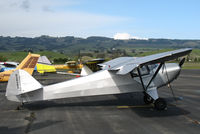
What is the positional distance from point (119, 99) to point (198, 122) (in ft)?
16.9

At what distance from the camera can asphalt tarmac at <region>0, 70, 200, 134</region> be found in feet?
23.5

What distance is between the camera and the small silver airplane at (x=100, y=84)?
9.24 m

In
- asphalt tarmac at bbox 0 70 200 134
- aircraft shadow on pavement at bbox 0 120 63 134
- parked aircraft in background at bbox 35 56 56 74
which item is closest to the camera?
aircraft shadow on pavement at bbox 0 120 63 134

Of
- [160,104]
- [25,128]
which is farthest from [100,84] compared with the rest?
[25,128]

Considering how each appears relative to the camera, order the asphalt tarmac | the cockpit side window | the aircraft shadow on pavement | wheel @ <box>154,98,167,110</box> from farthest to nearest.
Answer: the cockpit side window, wheel @ <box>154,98,167,110</box>, the asphalt tarmac, the aircraft shadow on pavement

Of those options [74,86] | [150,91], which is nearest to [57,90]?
[74,86]

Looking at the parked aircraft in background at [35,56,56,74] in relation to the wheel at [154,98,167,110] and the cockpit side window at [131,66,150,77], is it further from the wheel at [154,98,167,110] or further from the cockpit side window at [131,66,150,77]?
the wheel at [154,98,167,110]

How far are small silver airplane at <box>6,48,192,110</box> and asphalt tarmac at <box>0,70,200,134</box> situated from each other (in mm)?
746

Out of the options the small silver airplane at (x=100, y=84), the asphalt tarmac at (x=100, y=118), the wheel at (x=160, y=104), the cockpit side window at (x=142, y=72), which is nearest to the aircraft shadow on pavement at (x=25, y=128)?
the asphalt tarmac at (x=100, y=118)

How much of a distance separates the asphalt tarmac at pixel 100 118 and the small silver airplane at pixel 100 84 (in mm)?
746

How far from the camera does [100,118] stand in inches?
335

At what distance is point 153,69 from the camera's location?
10.5 m

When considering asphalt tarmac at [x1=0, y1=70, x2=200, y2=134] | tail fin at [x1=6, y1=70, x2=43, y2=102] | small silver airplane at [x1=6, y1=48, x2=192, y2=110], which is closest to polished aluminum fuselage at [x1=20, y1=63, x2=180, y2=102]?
small silver airplane at [x1=6, y1=48, x2=192, y2=110]

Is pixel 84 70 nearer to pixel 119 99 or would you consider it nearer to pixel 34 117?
pixel 119 99
